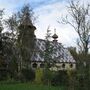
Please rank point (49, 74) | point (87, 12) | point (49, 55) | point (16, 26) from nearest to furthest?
point (49, 74), point (49, 55), point (87, 12), point (16, 26)

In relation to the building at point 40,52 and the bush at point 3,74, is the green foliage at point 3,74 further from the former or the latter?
the building at point 40,52

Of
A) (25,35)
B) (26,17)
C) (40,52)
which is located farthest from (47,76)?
(25,35)

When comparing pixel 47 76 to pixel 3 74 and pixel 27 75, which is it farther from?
pixel 3 74

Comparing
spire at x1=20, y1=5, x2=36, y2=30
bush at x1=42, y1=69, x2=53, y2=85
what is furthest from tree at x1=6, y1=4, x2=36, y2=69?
bush at x1=42, y1=69, x2=53, y2=85

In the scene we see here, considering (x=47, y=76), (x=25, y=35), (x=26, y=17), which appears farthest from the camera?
(x=25, y=35)

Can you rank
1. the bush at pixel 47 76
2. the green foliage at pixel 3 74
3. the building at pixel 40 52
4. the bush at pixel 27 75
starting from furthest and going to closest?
the building at pixel 40 52, the bush at pixel 27 75, the green foliage at pixel 3 74, the bush at pixel 47 76

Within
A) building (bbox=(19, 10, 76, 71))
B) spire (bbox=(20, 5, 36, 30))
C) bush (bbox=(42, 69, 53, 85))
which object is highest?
spire (bbox=(20, 5, 36, 30))

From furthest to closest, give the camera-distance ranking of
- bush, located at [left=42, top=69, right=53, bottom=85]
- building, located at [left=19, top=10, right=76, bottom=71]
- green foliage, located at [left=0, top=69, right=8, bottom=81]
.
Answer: building, located at [left=19, top=10, right=76, bottom=71] < green foliage, located at [left=0, top=69, right=8, bottom=81] < bush, located at [left=42, top=69, right=53, bottom=85]

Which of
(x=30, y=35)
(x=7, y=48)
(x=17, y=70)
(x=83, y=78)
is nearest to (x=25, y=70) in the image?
(x=17, y=70)

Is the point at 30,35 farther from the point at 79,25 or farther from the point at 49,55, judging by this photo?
the point at 49,55

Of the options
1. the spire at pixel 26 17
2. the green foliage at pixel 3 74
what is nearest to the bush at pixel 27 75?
the green foliage at pixel 3 74

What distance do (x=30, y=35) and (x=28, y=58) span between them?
4.89 metres

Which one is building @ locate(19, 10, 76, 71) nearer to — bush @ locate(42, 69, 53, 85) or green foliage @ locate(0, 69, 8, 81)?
bush @ locate(42, 69, 53, 85)

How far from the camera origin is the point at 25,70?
200 feet
